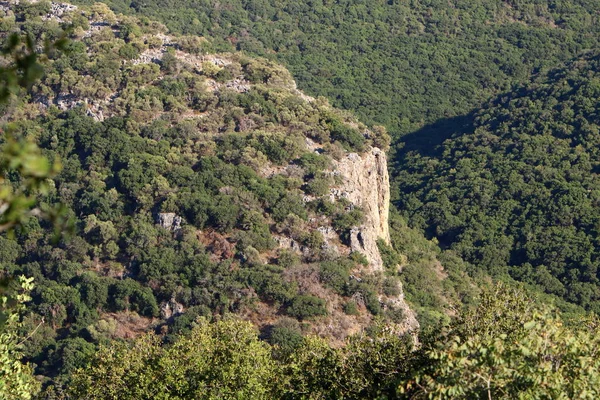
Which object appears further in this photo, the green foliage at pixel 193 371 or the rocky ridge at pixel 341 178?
the rocky ridge at pixel 341 178

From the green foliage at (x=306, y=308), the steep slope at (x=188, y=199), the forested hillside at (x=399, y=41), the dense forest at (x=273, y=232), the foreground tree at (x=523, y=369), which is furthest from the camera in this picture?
the forested hillside at (x=399, y=41)

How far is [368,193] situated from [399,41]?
133 feet

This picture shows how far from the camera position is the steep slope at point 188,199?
37344 mm

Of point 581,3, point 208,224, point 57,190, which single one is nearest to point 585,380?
point 208,224

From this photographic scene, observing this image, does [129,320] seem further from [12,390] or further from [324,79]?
[324,79]

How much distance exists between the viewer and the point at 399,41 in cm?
8338

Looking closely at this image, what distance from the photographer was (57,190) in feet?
145

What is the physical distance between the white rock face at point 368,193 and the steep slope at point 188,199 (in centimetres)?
11

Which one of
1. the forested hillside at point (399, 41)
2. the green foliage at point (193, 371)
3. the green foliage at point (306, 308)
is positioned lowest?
the forested hillside at point (399, 41)

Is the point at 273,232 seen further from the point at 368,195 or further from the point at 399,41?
the point at 399,41

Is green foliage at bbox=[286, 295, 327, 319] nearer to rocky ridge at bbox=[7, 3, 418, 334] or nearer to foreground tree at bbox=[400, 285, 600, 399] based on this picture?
A: rocky ridge at bbox=[7, 3, 418, 334]

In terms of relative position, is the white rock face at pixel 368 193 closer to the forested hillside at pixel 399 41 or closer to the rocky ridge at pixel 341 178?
the rocky ridge at pixel 341 178

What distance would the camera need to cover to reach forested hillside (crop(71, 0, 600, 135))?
246 feet

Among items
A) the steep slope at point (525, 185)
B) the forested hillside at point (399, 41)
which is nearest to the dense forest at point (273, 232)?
the steep slope at point (525, 185)
